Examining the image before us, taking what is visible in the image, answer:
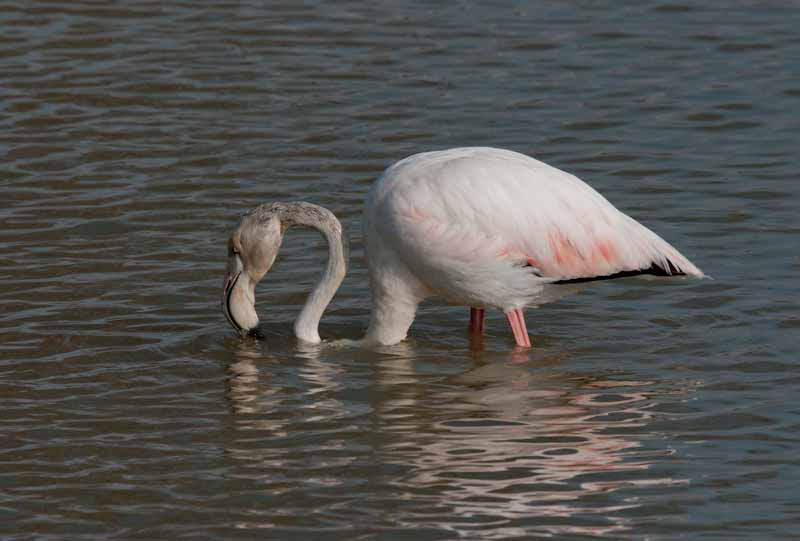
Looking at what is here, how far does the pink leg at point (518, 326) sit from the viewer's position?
8.66 m

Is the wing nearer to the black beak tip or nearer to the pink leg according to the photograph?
the pink leg

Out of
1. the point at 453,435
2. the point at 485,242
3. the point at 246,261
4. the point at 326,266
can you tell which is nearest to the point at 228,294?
the point at 246,261

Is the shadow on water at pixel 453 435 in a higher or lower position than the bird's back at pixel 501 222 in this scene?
lower

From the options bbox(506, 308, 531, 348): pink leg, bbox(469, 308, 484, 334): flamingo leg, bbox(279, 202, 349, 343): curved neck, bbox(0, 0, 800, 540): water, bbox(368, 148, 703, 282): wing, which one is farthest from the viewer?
bbox(469, 308, 484, 334): flamingo leg

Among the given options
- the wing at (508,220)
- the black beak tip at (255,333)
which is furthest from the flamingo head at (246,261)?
the wing at (508,220)

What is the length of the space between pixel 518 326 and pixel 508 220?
65 cm

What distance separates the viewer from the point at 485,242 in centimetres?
834

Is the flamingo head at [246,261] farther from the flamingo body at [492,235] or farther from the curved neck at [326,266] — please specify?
the flamingo body at [492,235]

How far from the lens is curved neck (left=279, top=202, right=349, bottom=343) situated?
885cm

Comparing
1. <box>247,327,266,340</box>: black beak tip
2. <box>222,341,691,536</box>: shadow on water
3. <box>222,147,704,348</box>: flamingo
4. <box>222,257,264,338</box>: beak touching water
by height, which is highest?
<box>222,147,704,348</box>: flamingo

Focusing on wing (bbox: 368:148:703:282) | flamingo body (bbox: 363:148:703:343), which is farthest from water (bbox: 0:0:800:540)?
wing (bbox: 368:148:703:282)

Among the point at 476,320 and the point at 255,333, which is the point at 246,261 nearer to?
the point at 255,333

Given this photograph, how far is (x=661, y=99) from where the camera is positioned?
1298 cm

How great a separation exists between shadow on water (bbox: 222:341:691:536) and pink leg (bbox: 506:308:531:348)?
7 cm
